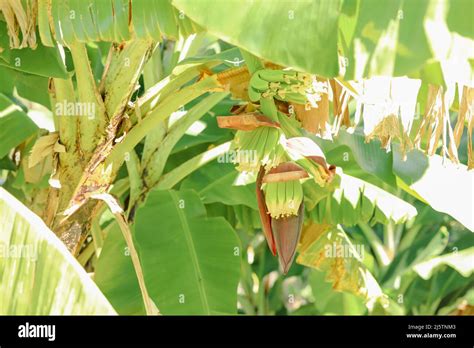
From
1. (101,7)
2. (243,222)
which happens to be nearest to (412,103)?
(101,7)

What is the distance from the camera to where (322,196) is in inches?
94.6

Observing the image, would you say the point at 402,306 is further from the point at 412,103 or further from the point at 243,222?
the point at 412,103

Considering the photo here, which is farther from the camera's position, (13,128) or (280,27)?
(13,128)

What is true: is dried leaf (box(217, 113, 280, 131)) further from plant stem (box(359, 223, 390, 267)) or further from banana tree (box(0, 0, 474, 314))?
plant stem (box(359, 223, 390, 267))

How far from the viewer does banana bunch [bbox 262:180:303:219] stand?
70.7 inches

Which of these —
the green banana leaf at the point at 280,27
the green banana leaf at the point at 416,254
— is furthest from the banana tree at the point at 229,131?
the green banana leaf at the point at 416,254

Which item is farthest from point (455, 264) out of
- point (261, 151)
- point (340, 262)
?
point (261, 151)

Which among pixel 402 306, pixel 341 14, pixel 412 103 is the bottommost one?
pixel 402 306

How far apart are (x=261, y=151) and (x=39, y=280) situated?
0.57 m

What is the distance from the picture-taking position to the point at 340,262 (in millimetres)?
2555

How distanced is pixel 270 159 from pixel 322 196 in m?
0.67

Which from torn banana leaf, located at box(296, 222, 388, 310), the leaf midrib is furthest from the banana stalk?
torn banana leaf, located at box(296, 222, 388, 310)

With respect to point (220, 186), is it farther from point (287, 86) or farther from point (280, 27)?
point (280, 27)

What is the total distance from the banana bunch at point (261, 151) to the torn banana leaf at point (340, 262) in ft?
2.79
